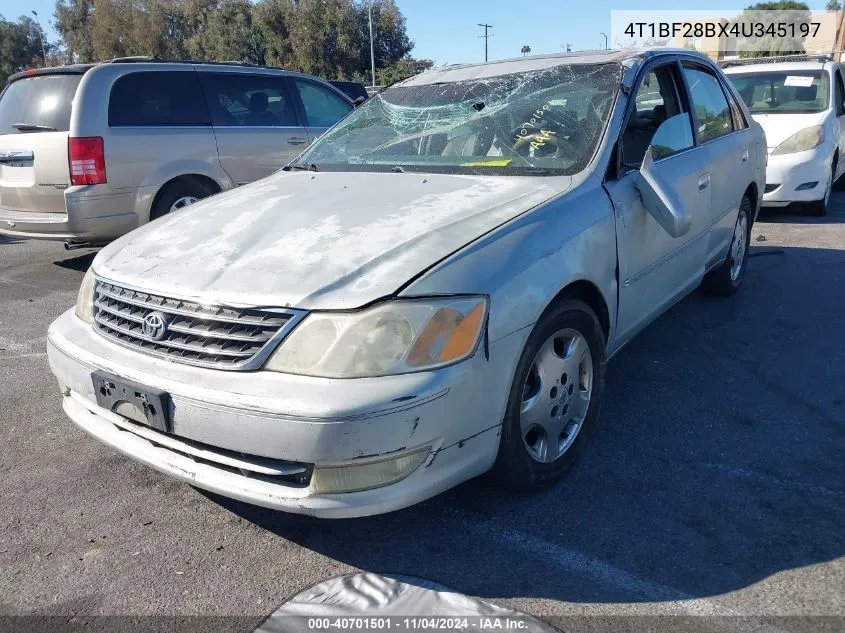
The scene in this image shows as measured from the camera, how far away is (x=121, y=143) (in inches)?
255

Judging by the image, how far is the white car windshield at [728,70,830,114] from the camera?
878 centimetres

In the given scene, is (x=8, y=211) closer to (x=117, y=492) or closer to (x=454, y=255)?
(x=117, y=492)

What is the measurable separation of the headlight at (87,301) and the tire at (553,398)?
1.70m

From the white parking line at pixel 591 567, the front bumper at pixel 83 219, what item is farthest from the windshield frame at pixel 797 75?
the white parking line at pixel 591 567

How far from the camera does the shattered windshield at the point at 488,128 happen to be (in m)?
3.42

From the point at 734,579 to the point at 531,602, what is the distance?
665 mm

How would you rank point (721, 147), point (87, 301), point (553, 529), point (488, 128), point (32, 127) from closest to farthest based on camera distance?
point (553, 529)
point (87, 301)
point (488, 128)
point (721, 147)
point (32, 127)

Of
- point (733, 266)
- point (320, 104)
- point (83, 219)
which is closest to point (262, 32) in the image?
point (320, 104)

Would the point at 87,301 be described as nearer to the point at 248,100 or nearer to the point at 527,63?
the point at 527,63

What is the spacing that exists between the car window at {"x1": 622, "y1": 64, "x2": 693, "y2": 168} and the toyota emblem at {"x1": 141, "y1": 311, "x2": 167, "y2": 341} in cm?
213

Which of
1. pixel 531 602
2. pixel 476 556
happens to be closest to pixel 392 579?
pixel 476 556

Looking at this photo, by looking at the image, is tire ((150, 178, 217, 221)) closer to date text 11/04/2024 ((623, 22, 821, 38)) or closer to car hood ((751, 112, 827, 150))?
car hood ((751, 112, 827, 150))

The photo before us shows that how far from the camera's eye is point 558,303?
111 inches

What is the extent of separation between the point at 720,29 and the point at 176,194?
32296 mm
